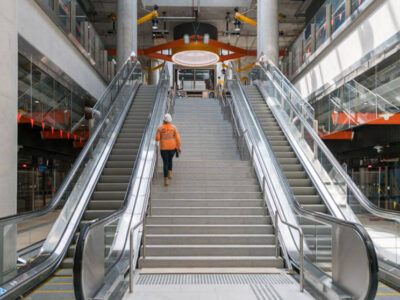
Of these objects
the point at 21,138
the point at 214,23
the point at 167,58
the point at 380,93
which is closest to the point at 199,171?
the point at 380,93

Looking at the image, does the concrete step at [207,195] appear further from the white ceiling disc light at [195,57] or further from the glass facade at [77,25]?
the white ceiling disc light at [195,57]

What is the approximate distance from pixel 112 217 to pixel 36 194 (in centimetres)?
979

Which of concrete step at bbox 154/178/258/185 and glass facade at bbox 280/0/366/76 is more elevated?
glass facade at bbox 280/0/366/76

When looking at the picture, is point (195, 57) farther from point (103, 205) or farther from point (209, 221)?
point (209, 221)

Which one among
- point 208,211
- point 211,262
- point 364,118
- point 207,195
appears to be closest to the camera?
point 211,262

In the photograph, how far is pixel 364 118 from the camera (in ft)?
35.1

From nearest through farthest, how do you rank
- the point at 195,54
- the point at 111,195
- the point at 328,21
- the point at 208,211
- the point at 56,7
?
1. the point at 208,211
2. the point at 111,195
3. the point at 56,7
4. the point at 328,21
5. the point at 195,54

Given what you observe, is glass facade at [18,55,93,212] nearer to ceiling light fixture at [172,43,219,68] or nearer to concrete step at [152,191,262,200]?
concrete step at [152,191,262,200]

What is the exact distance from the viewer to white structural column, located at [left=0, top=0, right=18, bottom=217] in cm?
571

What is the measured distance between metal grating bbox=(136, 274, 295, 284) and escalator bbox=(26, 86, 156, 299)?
95cm

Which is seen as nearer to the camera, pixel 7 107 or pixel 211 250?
pixel 7 107

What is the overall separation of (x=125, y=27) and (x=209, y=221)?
594 inches

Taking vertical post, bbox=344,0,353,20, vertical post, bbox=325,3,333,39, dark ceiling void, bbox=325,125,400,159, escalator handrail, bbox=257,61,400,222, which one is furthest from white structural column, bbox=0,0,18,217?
vertical post, bbox=325,3,333,39

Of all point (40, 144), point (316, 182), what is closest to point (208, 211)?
point (316, 182)
